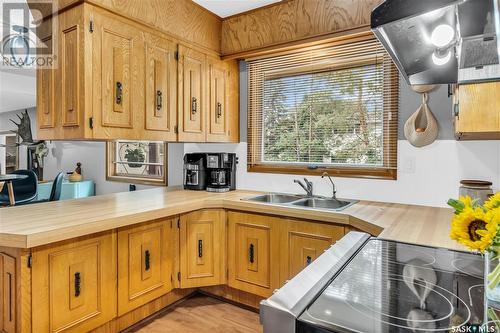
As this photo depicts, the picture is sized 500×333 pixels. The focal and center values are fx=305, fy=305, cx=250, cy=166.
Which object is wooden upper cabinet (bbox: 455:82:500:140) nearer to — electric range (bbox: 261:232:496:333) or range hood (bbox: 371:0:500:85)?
range hood (bbox: 371:0:500:85)

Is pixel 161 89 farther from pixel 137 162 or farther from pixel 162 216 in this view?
pixel 137 162

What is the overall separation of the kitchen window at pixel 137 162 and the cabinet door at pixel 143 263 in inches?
55.3

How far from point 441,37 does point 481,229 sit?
2.38ft

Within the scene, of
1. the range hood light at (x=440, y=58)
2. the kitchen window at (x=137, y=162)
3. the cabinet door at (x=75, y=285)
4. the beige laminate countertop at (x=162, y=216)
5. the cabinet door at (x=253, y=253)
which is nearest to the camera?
the range hood light at (x=440, y=58)

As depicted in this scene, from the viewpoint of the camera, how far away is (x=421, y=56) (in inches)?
48.8

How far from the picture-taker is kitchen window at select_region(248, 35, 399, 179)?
2430mm

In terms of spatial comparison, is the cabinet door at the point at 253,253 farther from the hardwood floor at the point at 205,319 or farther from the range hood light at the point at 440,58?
the range hood light at the point at 440,58

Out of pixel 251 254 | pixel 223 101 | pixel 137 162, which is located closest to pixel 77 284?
pixel 251 254

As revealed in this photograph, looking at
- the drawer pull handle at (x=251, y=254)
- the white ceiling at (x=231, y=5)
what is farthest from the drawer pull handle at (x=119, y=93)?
the drawer pull handle at (x=251, y=254)

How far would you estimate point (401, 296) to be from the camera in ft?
2.54

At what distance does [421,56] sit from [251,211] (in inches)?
61.0

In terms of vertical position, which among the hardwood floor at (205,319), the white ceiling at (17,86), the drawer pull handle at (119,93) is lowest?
the hardwood floor at (205,319)

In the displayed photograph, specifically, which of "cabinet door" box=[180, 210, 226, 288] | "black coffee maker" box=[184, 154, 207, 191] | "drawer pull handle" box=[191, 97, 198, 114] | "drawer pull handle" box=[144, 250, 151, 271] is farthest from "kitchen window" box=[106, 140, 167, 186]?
"drawer pull handle" box=[144, 250, 151, 271]

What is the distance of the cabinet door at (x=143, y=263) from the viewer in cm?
199
